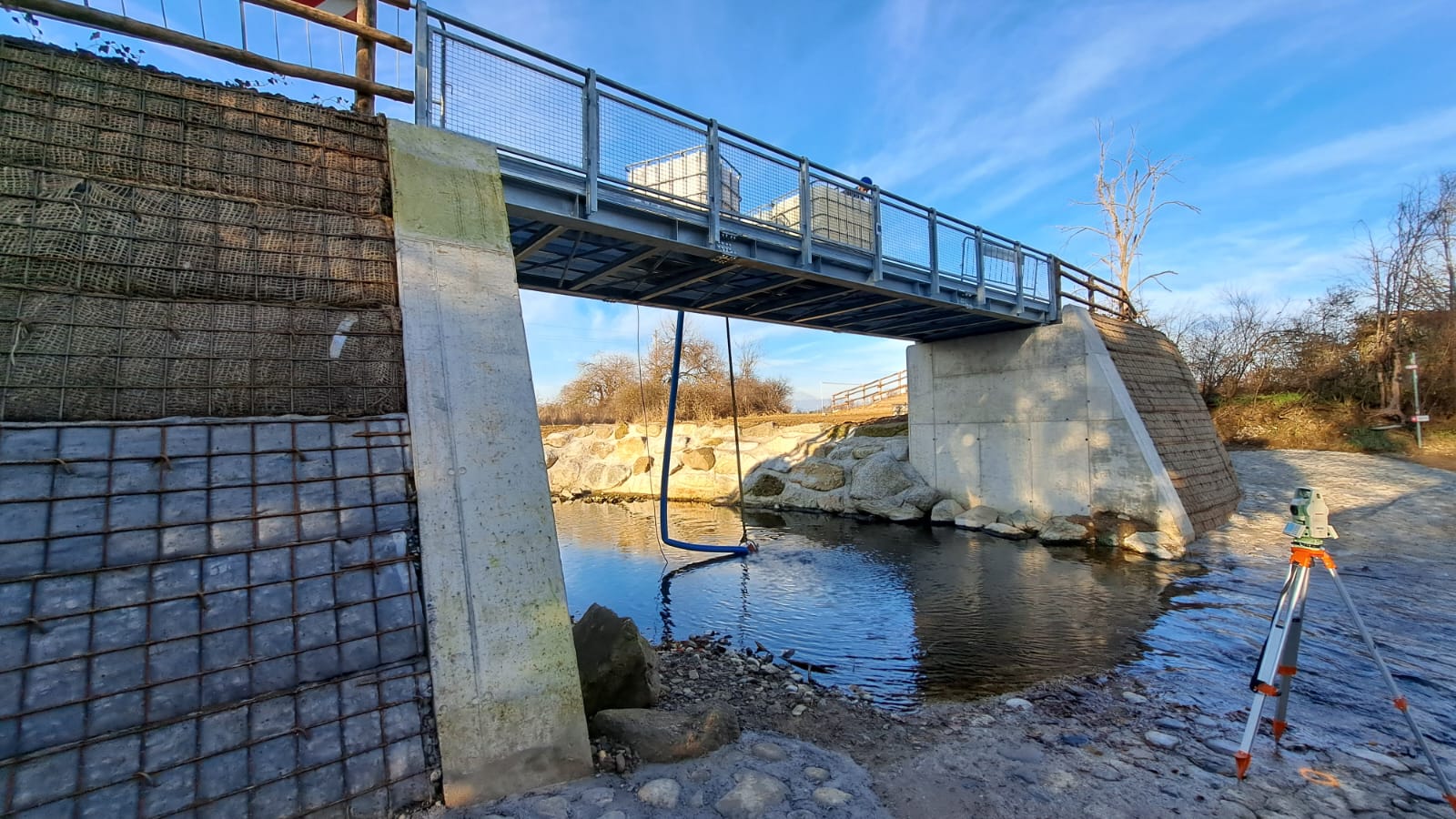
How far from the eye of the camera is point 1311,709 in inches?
210

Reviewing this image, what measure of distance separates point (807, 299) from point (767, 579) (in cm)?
591

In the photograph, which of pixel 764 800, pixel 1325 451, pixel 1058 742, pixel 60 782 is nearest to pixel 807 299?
pixel 1058 742

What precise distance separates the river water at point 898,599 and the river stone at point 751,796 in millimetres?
2765

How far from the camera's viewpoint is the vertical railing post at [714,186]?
877 centimetres

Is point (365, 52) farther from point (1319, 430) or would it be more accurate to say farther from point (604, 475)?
point (1319, 430)

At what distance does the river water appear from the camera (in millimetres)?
7094

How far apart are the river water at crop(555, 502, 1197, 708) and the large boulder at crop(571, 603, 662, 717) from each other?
8.42 feet

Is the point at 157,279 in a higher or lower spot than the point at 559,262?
lower

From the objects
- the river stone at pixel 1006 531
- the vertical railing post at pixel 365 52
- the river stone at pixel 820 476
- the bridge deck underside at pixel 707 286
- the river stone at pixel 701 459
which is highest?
the vertical railing post at pixel 365 52

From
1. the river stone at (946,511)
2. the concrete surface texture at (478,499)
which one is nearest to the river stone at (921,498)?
the river stone at (946,511)

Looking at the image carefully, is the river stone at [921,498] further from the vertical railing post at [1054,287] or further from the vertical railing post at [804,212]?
the vertical railing post at [804,212]

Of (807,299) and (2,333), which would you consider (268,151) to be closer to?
(2,333)

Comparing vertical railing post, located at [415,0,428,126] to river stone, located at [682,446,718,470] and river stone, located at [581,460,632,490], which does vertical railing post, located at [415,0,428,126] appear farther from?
river stone, located at [581,460,632,490]

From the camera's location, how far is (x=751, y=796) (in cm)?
346
